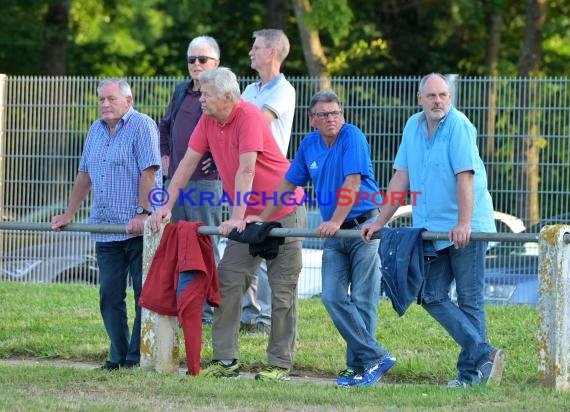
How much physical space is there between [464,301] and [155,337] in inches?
79.7

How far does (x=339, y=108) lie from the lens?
8148 mm

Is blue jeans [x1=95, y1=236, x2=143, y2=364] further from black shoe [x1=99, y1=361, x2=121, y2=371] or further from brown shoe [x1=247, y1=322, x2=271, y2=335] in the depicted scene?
brown shoe [x1=247, y1=322, x2=271, y2=335]

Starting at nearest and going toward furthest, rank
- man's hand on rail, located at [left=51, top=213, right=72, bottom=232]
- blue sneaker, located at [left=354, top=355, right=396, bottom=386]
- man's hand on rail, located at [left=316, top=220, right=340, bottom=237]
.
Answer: man's hand on rail, located at [left=316, top=220, right=340, bottom=237], blue sneaker, located at [left=354, top=355, right=396, bottom=386], man's hand on rail, located at [left=51, top=213, right=72, bottom=232]

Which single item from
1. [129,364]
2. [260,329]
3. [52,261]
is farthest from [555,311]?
[52,261]

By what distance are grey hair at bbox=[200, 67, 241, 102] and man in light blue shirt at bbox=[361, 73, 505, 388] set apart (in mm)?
1220

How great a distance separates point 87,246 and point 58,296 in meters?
2.26

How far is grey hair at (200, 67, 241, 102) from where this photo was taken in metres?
8.24

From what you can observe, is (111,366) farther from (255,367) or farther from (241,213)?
(241,213)

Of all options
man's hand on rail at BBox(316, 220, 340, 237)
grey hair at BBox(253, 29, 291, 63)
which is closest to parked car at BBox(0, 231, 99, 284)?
grey hair at BBox(253, 29, 291, 63)

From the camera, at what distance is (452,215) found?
25.4ft

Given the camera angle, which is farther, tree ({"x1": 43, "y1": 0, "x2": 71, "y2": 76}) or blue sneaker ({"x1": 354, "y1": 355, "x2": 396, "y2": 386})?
tree ({"x1": 43, "y1": 0, "x2": 71, "y2": 76})

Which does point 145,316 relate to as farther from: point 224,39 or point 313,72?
point 224,39

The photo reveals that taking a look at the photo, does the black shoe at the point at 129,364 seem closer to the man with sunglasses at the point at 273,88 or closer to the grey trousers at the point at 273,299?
the grey trousers at the point at 273,299

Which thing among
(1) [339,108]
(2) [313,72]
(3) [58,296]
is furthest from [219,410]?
(2) [313,72]
